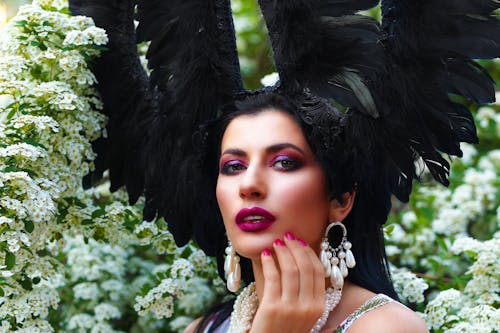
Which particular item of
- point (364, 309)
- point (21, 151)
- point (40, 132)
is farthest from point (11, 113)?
point (364, 309)

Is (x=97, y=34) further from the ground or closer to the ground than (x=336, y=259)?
further from the ground

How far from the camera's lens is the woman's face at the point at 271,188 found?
2436 mm

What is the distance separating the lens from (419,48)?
2.40 m

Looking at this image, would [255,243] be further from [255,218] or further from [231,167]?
[231,167]

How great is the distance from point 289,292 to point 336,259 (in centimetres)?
21

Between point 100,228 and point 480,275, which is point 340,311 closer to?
point 480,275

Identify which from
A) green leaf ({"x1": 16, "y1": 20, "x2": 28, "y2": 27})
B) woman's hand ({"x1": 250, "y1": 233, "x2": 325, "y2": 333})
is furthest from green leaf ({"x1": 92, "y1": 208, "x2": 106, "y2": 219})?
woman's hand ({"x1": 250, "y1": 233, "x2": 325, "y2": 333})

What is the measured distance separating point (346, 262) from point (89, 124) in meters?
1.10

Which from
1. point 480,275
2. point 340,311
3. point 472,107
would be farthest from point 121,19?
point 472,107

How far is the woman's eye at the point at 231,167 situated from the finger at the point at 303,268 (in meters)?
0.28

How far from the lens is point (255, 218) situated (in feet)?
8.03

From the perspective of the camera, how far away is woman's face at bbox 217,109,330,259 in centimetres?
244

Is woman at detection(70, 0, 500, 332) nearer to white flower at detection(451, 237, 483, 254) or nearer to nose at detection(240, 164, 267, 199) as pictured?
nose at detection(240, 164, 267, 199)

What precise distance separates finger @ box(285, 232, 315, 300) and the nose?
0.16 metres
